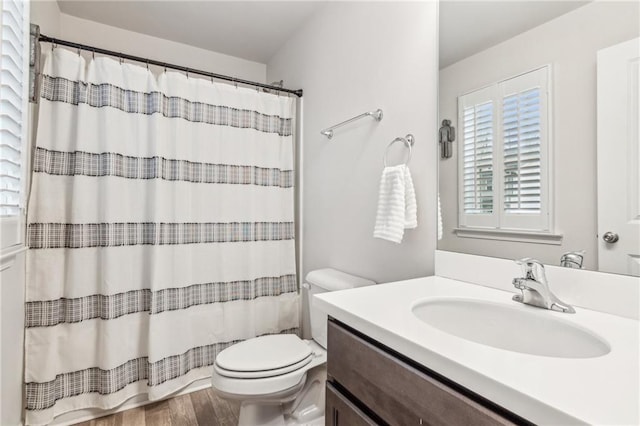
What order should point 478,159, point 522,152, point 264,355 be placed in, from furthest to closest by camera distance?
point 264,355
point 478,159
point 522,152

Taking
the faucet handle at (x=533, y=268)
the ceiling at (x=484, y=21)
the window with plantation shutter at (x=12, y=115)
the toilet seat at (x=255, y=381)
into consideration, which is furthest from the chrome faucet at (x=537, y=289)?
the window with plantation shutter at (x=12, y=115)

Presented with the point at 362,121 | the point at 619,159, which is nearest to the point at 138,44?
the point at 362,121

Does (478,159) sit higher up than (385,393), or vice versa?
(478,159)

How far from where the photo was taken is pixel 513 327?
0.85 meters

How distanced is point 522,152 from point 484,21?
521 mm

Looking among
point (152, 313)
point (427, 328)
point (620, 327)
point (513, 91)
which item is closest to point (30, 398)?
point (152, 313)

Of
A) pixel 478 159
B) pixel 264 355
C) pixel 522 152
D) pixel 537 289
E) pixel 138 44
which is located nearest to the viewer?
pixel 537 289

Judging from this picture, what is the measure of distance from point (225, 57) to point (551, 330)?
277cm

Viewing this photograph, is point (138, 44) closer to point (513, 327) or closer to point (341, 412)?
point (341, 412)

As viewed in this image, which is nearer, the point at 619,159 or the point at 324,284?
the point at 619,159

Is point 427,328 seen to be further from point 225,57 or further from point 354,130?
point 225,57

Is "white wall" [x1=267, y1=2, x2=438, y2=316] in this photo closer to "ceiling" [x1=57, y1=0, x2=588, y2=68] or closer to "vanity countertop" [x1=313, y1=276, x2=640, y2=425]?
"ceiling" [x1=57, y1=0, x2=588, y2=68]

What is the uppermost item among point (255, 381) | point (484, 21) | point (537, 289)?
point (484, 21)

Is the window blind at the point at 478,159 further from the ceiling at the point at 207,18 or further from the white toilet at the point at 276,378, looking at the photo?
the ceiling at the point at 207,18
